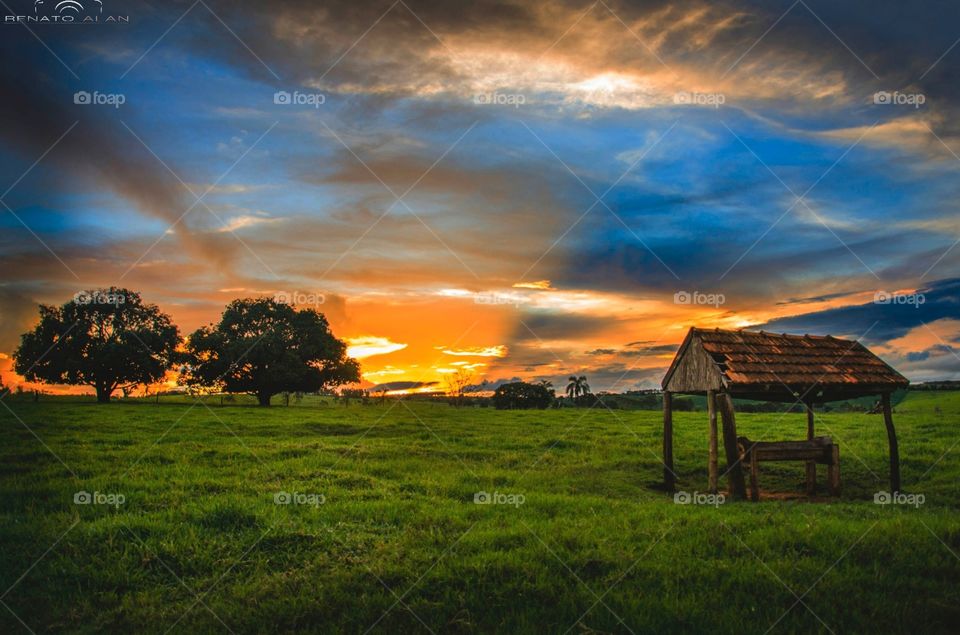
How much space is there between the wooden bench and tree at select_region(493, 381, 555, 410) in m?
30.8

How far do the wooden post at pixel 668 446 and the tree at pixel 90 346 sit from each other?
40734 millimetres

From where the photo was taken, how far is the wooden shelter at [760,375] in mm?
15055

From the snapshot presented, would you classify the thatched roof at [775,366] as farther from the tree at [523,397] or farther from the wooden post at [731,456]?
the tree at [523,397]

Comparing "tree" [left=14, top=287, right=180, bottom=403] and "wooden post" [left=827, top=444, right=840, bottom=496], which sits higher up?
"tree" [left=14, top=287, right=180, bottom=403]

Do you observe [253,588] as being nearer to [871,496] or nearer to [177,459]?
[177,459]

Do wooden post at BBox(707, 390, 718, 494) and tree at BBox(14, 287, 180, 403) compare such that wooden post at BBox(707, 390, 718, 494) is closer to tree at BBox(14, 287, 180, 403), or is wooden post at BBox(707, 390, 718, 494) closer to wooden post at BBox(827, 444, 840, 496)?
wooden post at BBox(827, 444, 840, 496)

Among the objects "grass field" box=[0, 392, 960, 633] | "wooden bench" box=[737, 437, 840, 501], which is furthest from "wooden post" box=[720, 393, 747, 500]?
"grass field" box=[0, 392, 960, 633]

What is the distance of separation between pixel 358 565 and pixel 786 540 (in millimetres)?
7244

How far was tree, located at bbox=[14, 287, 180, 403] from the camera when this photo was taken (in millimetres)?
43438

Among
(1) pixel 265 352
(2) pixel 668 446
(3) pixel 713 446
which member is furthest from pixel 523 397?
(3) pixel 713 446

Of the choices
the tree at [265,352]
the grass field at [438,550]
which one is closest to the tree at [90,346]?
the tree at [265,352]

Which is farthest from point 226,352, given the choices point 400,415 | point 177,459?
point 177,459

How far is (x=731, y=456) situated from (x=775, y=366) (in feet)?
10.5

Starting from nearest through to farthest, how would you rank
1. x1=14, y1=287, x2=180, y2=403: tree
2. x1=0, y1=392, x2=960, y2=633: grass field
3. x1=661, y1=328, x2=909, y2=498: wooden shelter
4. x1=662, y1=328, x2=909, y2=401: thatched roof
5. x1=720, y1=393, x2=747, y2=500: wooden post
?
x1=0, y1=392, x2=960, y2=633: grass field
x1=720, y1=393, x2=747, y2=500: wooden post
x1=661, y1=328, x2=909, y2=498: wooden shelter
x1=662, y1=328, x2=909, y2=401: thatched roof
x1=14, y1=287, x2=180, y2=403: tree
